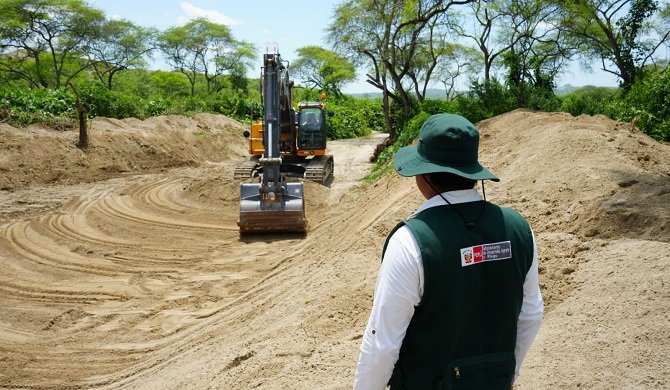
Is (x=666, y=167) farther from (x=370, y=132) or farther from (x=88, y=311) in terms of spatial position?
(x=370, y=132)

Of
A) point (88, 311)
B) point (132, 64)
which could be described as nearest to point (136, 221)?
point (88, 311)

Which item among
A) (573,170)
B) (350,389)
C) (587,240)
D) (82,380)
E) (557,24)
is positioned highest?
(557,24)

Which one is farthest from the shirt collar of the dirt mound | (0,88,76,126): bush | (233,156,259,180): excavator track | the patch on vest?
(0,88,76,126): bush

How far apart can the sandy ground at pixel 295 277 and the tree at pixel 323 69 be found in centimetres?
3407

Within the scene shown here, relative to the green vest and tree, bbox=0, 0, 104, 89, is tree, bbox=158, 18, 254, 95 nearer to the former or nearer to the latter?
tree, bbox=0, 0, 104, 89

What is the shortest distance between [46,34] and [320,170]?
26729 millimetres

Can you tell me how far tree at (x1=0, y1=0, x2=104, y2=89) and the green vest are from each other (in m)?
36.4

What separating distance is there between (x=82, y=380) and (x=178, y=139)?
17.9m

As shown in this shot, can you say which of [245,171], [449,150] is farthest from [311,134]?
[449,150]

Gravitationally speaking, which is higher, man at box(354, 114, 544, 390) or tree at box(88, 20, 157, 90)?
tree at box(88, 20, 157, 90)

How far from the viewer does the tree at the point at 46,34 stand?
1278 inches

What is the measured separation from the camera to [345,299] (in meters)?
5.94

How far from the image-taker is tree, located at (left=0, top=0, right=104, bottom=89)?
32.5 meters

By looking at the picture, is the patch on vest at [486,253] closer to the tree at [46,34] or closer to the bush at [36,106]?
the bush at [36,106]
